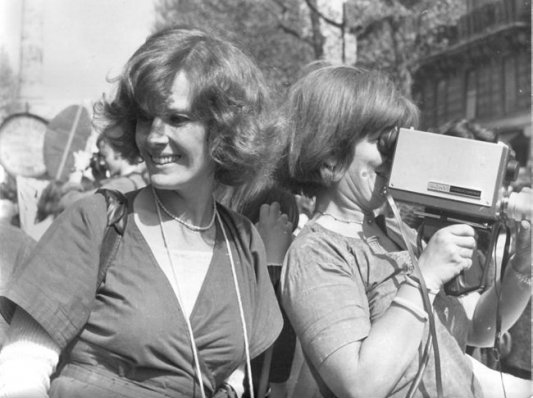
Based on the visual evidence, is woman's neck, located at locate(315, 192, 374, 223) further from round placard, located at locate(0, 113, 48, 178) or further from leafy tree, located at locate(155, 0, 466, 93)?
leafy tree, located at locate(155, 0, 466, 93)

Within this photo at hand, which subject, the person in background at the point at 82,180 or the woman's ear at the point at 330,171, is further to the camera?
the person in background at the point at 82,180

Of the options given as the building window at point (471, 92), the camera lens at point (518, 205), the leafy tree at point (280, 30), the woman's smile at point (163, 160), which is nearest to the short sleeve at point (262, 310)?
the woman's smile at point (163, 160)

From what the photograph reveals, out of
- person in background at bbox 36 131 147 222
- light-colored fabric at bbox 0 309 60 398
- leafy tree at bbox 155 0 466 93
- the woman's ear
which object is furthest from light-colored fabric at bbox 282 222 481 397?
leafy tree at bbox 155 0 466 93

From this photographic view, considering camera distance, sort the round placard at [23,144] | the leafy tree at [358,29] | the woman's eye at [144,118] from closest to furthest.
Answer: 1. the woman's eye at [144,118]
2. the round placard at [23,144]
3. the leafy tree at [358,29]

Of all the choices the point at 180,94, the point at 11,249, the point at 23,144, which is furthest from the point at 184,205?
the point at 23,144

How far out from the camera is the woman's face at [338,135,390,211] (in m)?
1.67

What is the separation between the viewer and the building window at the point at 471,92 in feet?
21.1

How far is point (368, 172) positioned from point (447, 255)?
0.87ft

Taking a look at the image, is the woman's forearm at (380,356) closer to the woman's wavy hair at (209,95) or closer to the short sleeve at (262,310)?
the short sleeve at (262,310)

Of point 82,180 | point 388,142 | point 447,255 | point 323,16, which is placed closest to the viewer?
point 447,255

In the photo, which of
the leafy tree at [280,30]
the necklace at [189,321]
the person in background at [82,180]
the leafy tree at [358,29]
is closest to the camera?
the necklace at [189,321]

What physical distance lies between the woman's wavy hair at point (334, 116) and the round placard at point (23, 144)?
240 centimetres

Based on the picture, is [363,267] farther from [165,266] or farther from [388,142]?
[165,266]

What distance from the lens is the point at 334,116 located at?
5.45 feet
